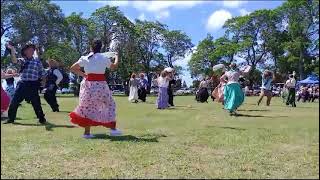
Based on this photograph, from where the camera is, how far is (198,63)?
268 feet

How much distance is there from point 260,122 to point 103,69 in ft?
17.2

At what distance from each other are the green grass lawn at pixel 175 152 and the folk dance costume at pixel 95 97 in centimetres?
44

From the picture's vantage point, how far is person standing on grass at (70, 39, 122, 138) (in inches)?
385

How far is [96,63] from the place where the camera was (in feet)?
32.0

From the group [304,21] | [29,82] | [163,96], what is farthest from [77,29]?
[304,21]

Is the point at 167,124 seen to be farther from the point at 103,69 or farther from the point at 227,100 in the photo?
the point at 227,100

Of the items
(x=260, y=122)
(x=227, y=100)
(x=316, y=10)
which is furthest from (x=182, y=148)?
(x=227, y=100)

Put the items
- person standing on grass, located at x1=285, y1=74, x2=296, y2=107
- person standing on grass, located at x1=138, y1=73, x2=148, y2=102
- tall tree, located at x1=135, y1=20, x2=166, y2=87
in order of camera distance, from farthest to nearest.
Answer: tall tree, located at x1=135, y1=20, x2=166, y2=87 → person standing on grass, located at x1=138, y1=73, x2=148, y2=102 → person standing on grass, located at x1=285, y1=74, x2=296, y2=107

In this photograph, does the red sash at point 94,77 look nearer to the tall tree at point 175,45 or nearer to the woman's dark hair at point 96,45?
the woman's dark hair at point 96,45

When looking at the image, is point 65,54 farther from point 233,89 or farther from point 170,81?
point 233,89

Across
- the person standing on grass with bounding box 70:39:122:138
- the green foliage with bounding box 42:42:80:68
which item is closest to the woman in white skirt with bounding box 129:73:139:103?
the green foliage with bounding box 42:42:80:68

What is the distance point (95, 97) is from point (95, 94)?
0.18 feet

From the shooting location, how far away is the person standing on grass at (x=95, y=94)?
9.79 metres

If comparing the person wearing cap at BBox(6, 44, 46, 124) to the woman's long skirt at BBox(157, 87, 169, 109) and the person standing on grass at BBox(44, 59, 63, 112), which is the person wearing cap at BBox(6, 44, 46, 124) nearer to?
the person standing on grass at BBox(44, 59, 63, 112)
